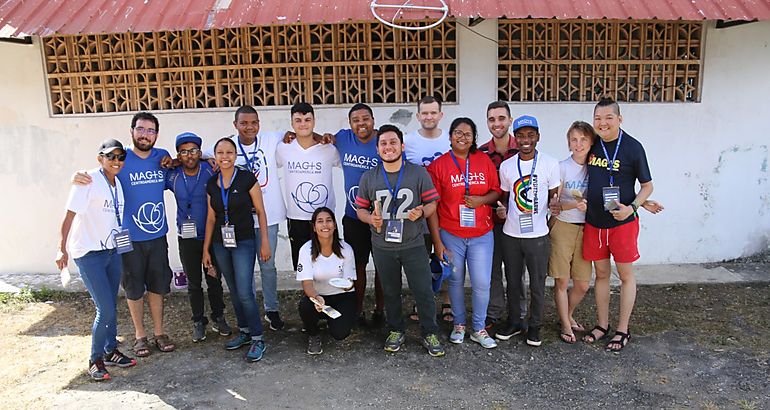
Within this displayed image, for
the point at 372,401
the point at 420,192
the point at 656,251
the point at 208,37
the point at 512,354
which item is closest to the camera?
the point at 372,401

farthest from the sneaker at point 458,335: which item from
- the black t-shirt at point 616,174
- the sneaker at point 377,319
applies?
the black t-shirt at point 616,174

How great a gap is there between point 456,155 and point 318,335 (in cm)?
165

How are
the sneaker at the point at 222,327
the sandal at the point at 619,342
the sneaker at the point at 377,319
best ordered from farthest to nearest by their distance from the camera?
the sneaker at the point at 377,319, the sneaker at the point at 222,327, the sandal at the point at 619,342

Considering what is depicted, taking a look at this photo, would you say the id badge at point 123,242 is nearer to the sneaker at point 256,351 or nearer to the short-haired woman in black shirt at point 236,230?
the short-haired woman in black shirt at point 236,230

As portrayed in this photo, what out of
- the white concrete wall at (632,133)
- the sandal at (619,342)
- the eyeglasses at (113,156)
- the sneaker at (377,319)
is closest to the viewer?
the eyeglasses at (113,156)

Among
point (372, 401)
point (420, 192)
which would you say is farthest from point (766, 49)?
point (372, 401)

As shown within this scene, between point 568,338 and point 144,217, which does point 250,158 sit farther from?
point 568,338

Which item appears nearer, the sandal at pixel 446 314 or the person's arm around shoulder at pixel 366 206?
the person's arm around shoulder at pixel 366 206

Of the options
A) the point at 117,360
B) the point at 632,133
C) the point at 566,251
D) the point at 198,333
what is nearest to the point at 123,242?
the point at 117,360

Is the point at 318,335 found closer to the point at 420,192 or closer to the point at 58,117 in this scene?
the point at 420,192

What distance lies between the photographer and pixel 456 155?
3.92 metres

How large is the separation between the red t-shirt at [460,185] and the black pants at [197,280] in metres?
1.76

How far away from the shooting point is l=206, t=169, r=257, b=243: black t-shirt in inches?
152

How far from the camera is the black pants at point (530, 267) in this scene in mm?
3955
